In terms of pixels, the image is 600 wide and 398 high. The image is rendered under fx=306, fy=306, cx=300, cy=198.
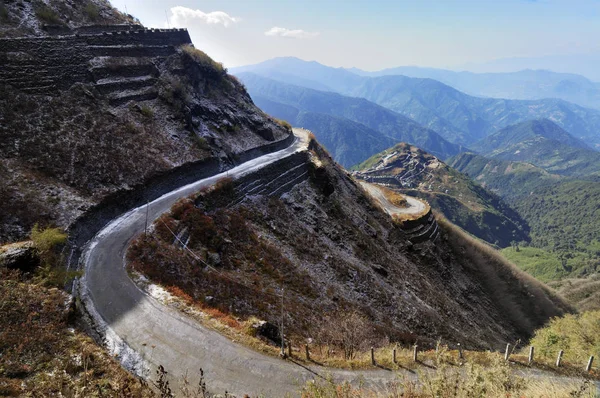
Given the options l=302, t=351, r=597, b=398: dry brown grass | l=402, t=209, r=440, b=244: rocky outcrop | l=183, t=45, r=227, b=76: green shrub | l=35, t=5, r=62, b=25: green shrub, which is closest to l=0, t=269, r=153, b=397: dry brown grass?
l=302, t=351, r=597, b=398: dry brown grass

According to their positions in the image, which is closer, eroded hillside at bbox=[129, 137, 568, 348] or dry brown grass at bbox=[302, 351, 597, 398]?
dry brown grass at bbox=[302, 351, 597, 398]

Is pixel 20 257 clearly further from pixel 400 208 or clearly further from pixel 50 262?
pixel 400 208

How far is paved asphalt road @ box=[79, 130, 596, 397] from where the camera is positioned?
14.1 m

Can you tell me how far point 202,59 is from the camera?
5591 cm

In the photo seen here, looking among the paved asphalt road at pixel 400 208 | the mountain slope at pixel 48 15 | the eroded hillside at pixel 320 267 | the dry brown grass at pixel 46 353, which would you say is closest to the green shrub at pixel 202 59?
the mountain slope at pixel 48 15

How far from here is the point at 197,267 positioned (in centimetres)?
2411

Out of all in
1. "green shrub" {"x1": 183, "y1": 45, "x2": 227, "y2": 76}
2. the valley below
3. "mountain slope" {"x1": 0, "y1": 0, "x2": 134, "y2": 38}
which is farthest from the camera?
"green shrub" {"x1": 183, "y1": 45, "x2": 227, "y2": 76}

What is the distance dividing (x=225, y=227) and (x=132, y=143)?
15.2m

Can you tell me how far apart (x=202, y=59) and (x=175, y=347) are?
175 ft

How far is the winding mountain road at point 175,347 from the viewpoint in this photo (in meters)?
A: 14.2

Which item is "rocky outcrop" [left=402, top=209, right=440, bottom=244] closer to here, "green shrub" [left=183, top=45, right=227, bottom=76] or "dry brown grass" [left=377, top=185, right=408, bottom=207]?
"dry brown grass" [left=377, top=185, right=408, bottom=207]

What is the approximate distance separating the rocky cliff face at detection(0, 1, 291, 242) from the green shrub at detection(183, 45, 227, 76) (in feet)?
1.15

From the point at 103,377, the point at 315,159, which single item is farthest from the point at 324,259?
the point at 103,377

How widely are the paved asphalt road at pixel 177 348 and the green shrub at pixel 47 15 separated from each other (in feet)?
116
